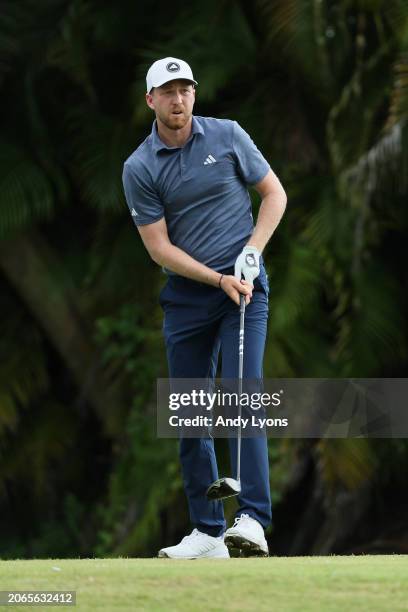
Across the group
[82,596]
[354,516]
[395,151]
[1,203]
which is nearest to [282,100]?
[395,151]

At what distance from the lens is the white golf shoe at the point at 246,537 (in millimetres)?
6668

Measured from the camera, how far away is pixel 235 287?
6.81 m

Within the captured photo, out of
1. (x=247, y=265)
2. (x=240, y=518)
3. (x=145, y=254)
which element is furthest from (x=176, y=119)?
(x=145, y=254)

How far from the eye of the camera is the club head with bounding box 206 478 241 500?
22.0 feet

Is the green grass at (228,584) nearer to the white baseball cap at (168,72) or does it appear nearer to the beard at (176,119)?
the beard at (176,119)

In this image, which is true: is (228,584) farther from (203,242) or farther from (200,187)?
(200,187)

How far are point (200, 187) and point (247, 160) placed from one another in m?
0.29

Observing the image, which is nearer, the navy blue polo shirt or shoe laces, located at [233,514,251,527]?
shoe laces, located at [233,514,251,527]

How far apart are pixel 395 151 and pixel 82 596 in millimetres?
7017

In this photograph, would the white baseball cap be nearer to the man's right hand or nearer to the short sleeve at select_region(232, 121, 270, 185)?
the short sleeve at select_region(232, 121, 270, 185)

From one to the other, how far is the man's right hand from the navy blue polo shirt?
234mm

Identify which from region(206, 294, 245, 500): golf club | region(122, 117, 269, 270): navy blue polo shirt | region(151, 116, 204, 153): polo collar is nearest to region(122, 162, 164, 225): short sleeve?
region(122, 117, 269, 270): navy blue polo shirt

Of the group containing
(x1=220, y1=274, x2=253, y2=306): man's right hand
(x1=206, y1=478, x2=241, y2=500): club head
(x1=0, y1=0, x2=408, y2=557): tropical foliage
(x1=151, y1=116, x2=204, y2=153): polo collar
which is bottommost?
(x1=206, y1=478, x2=241, y2=500): club head

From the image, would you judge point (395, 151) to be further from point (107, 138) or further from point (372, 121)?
point (107, 138)
